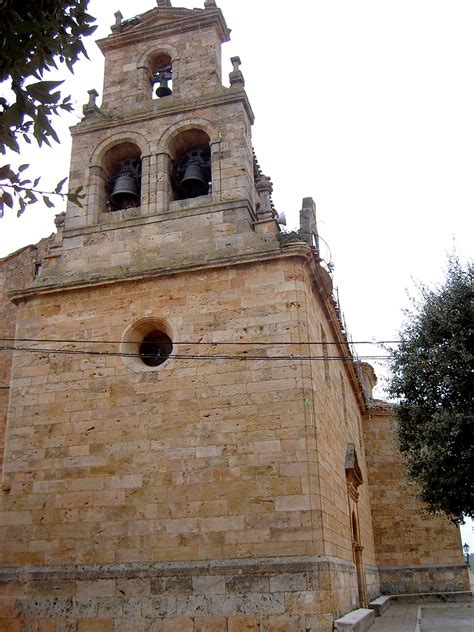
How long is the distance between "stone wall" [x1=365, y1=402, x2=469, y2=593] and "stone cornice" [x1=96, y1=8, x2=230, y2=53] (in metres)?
12.8

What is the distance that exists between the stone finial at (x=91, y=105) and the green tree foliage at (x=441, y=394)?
7861 mm

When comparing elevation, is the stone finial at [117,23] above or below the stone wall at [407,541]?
above

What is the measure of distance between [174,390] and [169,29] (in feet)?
27.1

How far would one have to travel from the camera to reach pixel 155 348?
11.3 metres

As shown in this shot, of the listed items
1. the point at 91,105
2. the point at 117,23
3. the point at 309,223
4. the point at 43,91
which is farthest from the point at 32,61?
the point at 117,23

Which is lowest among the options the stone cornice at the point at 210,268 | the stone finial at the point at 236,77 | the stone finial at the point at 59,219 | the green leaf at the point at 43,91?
the green leaf at the point at 43,91

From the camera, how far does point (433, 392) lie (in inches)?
435

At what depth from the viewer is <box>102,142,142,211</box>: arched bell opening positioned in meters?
12.7

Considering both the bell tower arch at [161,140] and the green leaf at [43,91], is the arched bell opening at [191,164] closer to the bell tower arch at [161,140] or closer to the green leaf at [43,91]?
the bell tower arch at [161,140]

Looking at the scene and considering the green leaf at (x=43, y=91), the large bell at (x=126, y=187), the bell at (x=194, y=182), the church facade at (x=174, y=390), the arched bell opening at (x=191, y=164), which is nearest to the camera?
the green leaf at (x=43, y=91)

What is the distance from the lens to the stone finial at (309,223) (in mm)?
11613

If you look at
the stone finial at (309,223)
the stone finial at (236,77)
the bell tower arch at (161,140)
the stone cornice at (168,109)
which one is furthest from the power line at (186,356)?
the stone finial at (236,77)

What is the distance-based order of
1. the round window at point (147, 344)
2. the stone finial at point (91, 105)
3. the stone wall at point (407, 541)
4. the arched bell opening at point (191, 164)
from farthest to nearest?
the stone wall at point (407, 541) < the stone finial at point (91, 105) < the arched bell opening at point (191, 164) < the round window at point (147, 344)

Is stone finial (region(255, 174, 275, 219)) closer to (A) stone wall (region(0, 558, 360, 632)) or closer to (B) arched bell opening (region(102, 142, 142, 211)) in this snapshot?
(B) arched bell opening (region(102, 142, 142, 211))
